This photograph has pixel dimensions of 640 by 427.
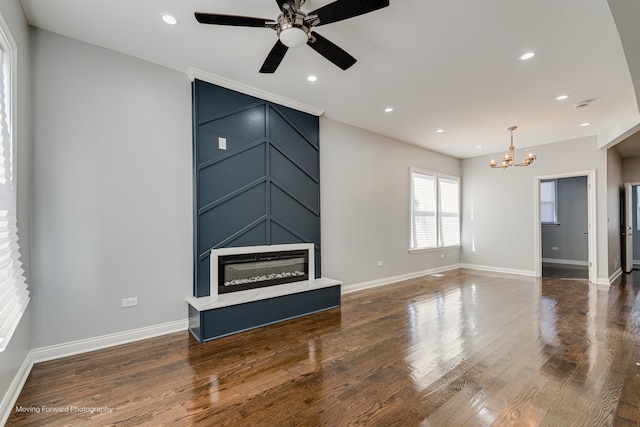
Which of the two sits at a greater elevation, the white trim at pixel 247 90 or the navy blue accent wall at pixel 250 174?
the white trim at pixel 247 90

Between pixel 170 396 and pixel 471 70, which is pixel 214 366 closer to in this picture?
pixel 170 396

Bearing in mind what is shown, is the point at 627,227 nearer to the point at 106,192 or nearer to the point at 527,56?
the point at 527,56

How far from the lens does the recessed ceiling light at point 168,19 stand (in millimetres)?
2438

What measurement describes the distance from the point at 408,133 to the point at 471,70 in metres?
2.36

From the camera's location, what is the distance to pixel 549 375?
7.53ft

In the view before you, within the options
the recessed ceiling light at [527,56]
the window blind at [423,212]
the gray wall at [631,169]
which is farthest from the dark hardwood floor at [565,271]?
the recessed ceiling light at [527,56]

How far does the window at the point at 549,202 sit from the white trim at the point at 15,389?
10607 millimetres

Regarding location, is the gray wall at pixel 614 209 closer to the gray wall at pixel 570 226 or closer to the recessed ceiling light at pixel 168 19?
the gray wall at pixel 570 226

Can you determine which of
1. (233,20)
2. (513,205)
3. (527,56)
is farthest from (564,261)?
(233,20)

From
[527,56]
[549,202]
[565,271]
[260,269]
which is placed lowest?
[565,271]

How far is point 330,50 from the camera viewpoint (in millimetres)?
2395

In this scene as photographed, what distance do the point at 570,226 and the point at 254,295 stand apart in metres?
9.06

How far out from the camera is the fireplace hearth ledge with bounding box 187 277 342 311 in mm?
3096

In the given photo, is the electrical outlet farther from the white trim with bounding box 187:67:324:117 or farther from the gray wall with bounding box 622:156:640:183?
the gray wall with bounding box 622:156:640:183
